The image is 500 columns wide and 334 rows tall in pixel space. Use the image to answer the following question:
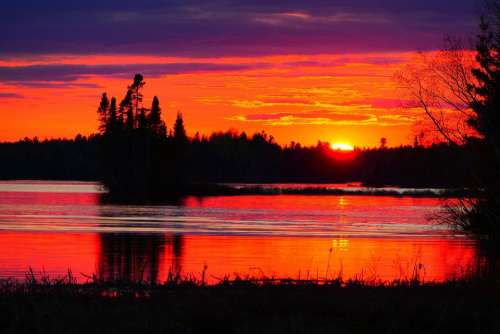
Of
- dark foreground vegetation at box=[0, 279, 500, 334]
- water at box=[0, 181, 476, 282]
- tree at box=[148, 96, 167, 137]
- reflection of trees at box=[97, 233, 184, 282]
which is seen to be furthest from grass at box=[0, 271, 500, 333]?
tree at box=[148, 96, 167, 137]

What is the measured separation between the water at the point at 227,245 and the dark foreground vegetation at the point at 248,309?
11.8ft

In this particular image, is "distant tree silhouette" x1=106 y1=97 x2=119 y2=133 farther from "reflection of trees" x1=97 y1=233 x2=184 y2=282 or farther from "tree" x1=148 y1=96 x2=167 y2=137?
"reflection of trees" x1=97 y1=233 x2=184 y2=282

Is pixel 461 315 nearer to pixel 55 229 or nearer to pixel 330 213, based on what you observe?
pixel 55 229

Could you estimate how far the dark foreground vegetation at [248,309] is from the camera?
1493 cm

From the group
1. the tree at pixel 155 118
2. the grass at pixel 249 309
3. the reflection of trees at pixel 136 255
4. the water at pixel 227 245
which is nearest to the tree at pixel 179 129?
the tree at pixel 155 118

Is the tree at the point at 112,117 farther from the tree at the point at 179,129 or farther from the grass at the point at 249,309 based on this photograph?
the grass at the point at 249,309

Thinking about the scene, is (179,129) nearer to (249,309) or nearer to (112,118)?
(112,118)

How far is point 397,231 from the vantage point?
5325cm

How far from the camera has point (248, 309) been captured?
54.9 ft

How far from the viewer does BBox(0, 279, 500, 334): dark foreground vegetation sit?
14.9 metres

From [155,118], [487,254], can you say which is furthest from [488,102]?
[155,118]

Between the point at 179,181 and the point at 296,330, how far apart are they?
113963 mm

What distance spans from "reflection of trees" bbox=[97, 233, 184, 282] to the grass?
501 cm

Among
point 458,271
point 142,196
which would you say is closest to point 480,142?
point 458,271
